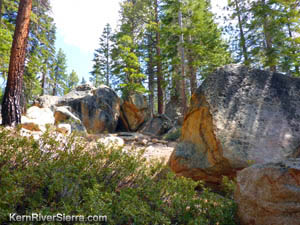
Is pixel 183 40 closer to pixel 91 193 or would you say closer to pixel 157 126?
pixel 157 126

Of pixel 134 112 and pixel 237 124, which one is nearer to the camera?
pixel 237 124

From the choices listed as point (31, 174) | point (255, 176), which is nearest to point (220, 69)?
point (255, 176)

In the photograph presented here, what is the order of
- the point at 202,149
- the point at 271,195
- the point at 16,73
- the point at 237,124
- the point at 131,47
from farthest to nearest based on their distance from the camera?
the point at 131,47, the point at 16,73, the point at 202,149, the point at 237,124, the point at 271,195

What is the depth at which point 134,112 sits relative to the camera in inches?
676

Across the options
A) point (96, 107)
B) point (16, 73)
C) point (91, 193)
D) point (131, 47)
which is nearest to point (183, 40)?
point (131, 47)

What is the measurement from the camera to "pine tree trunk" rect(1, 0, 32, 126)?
6367 millimetres

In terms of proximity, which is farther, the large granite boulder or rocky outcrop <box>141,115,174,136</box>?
rocky outcrop <box>141,115,174,136</box>

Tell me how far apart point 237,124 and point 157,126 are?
11595 millimetres

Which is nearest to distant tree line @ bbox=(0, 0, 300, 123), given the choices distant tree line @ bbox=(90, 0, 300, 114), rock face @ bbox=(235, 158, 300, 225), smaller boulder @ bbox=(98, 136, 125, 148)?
distant tree line @ bbox=(90, 0, 300, 114)

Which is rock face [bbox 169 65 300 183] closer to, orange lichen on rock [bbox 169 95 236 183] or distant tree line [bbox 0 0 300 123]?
orange lichen on rock [bbox 169 95 236 183]

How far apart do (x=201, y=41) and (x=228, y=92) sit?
11945 millimetres

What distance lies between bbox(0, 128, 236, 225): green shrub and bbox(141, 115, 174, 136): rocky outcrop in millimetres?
12007

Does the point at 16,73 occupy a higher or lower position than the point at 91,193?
higher

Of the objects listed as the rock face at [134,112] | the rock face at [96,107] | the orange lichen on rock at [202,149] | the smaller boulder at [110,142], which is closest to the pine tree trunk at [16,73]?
the smaller boulder at [110,142]
